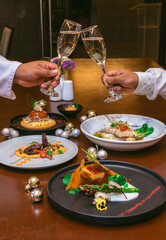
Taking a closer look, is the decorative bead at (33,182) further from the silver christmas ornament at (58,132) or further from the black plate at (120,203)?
the silver christmas ornament at (58,132)

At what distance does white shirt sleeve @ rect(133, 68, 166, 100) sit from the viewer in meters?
1.45

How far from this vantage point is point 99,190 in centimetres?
83

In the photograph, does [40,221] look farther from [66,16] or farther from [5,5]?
[5,5]

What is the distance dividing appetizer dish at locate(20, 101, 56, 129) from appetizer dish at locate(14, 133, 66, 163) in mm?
191

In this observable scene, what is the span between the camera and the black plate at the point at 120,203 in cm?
75

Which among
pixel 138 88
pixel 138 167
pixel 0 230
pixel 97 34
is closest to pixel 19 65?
pixel 97 34

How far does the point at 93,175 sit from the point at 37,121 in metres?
0.58

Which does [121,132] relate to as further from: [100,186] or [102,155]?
[100,186]

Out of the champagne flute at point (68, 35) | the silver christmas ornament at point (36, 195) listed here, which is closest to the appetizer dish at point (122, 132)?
the champagne flute at point (68, 35)

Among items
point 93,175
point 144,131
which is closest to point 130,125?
point 144,131

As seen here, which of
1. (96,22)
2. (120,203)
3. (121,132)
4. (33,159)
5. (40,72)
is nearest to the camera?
(120,203)

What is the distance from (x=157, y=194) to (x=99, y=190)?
15cm

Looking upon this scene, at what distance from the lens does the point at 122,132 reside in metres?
1.25

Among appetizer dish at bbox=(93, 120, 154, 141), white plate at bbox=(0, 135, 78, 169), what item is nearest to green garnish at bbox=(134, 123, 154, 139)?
appetizer dish at bbox=(93, 120, 154, 141)
